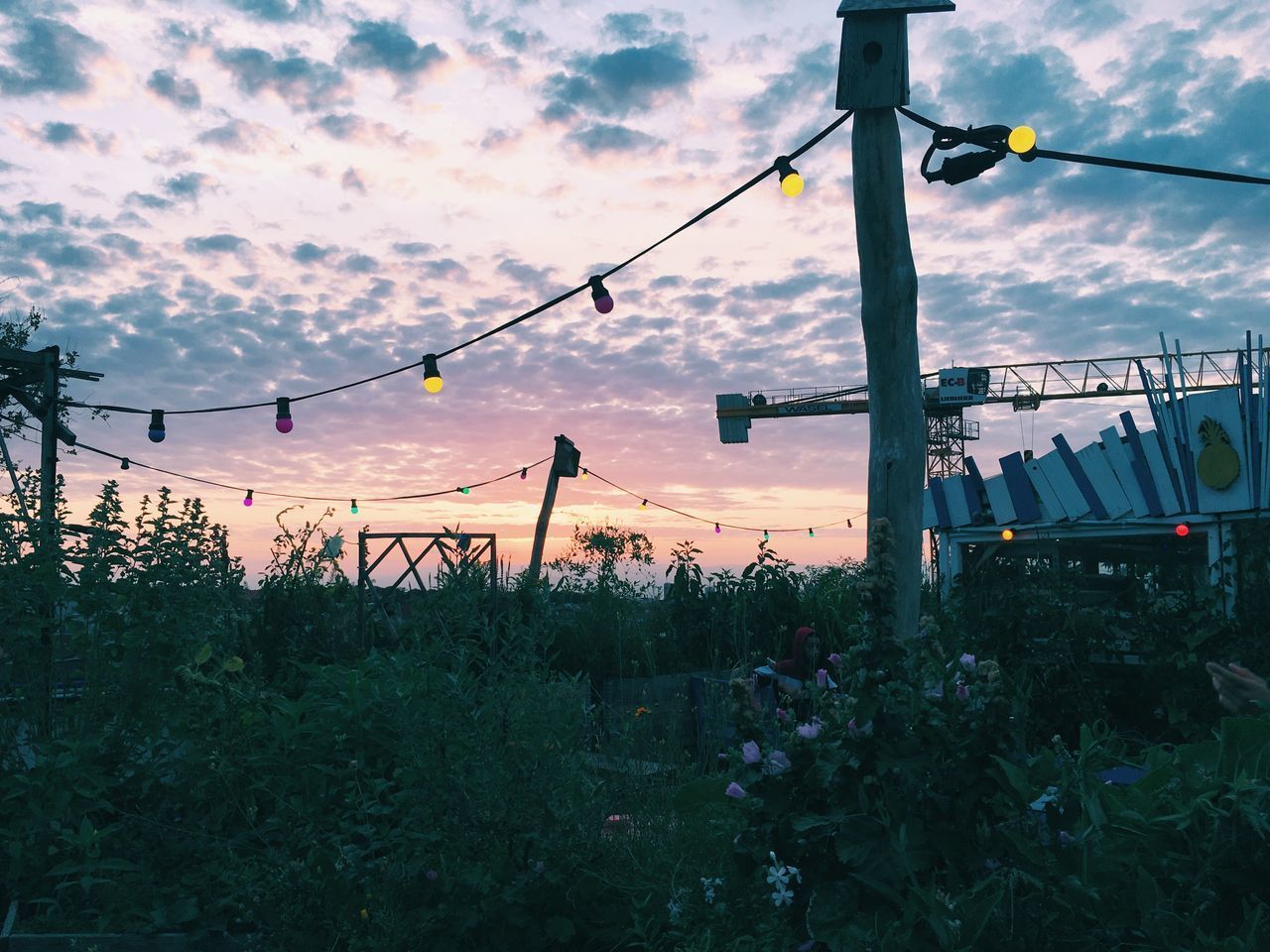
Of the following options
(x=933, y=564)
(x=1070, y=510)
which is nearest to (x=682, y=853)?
(x=1070, y=510)

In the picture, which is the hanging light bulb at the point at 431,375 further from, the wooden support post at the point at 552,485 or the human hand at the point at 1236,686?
the human hand at the point at 1236,686

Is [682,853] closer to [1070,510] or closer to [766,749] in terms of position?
[766,749]

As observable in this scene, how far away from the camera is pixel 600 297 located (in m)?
7.61

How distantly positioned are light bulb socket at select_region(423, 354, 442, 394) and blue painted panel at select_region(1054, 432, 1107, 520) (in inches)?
→ 270

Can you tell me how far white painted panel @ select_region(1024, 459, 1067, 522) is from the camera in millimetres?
11242

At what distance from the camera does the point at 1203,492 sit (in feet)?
31.0

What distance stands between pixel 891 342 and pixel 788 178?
1542 millimetres

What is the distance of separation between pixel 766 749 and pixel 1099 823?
0.93 meters

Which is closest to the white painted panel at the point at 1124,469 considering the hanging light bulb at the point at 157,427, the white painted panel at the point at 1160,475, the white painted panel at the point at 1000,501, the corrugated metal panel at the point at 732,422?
the white painted panel at the point at 1160,475

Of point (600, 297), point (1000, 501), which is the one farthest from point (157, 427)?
point (1000, 501)

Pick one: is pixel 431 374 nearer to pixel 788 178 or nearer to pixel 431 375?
pixel 431 375

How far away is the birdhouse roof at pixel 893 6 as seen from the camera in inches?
203

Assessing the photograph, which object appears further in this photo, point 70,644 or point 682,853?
point 70,644

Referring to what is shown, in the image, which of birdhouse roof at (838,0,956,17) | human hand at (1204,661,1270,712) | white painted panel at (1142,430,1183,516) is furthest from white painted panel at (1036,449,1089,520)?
human hand at (1204,661,1270,712)
